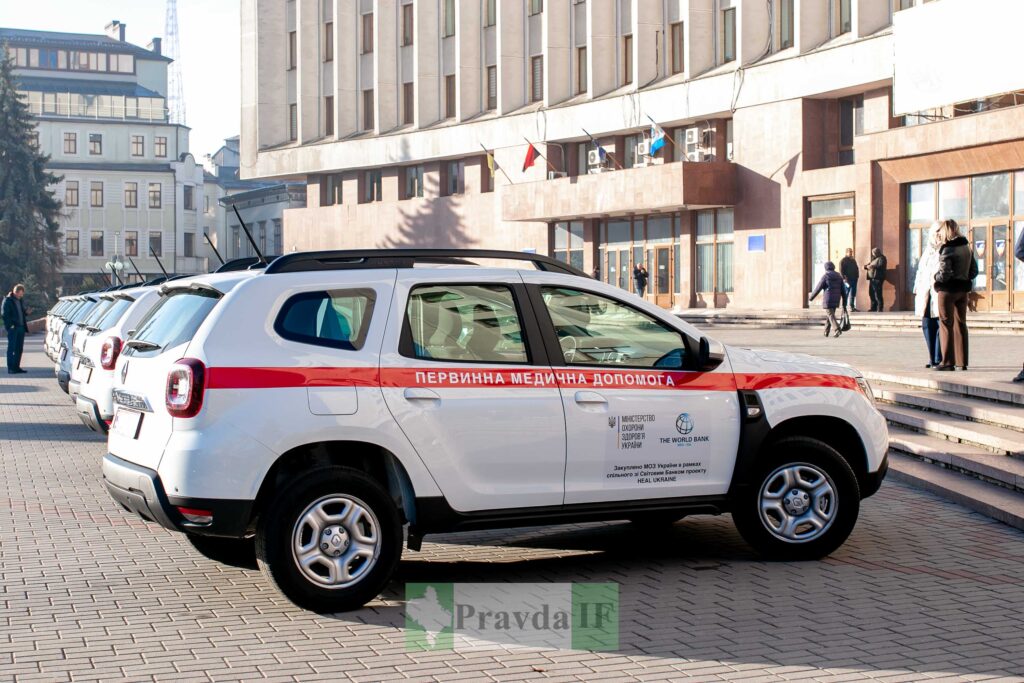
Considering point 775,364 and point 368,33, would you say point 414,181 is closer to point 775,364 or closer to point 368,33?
point 368,33

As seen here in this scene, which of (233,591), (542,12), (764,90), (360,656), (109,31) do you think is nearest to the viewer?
(360,656)

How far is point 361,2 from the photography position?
6316 cm

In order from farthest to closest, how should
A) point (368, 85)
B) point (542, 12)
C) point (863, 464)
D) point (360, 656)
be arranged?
point (368, 85) → point (542, 12) → point (863, 464) → point (360, 656)

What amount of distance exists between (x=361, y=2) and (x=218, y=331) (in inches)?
2311

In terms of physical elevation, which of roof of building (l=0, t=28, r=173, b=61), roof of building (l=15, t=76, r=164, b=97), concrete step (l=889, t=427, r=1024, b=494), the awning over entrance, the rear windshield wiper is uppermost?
roof of building (l=0, t=28, r=173, b=61)

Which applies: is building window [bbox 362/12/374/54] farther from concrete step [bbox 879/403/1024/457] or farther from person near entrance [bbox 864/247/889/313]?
concrete step [bbox 879/403/1024/457]

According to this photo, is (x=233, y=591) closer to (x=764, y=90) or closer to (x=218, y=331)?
(x=218, y=331)

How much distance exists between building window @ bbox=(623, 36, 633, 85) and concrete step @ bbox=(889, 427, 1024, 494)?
3802 centimetres

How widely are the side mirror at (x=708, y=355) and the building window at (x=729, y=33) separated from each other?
A: 39.5 meters

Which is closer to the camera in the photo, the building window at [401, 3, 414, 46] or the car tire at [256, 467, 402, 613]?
the car tire at [256, 467, 402, 613]

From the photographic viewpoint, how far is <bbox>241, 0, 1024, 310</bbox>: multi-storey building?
35.6 m

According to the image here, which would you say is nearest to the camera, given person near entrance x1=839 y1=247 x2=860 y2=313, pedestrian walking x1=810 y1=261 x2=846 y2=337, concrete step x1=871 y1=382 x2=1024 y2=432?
concrete step x1=871 y1=382 x2=1024 y2=432

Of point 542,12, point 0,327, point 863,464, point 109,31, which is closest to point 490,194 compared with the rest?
point 542,12

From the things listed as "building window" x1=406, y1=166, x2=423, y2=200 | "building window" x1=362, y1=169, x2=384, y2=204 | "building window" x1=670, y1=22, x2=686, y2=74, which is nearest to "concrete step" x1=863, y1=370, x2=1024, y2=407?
"building window" x1=670, y1=22, x2=686, y2=74
